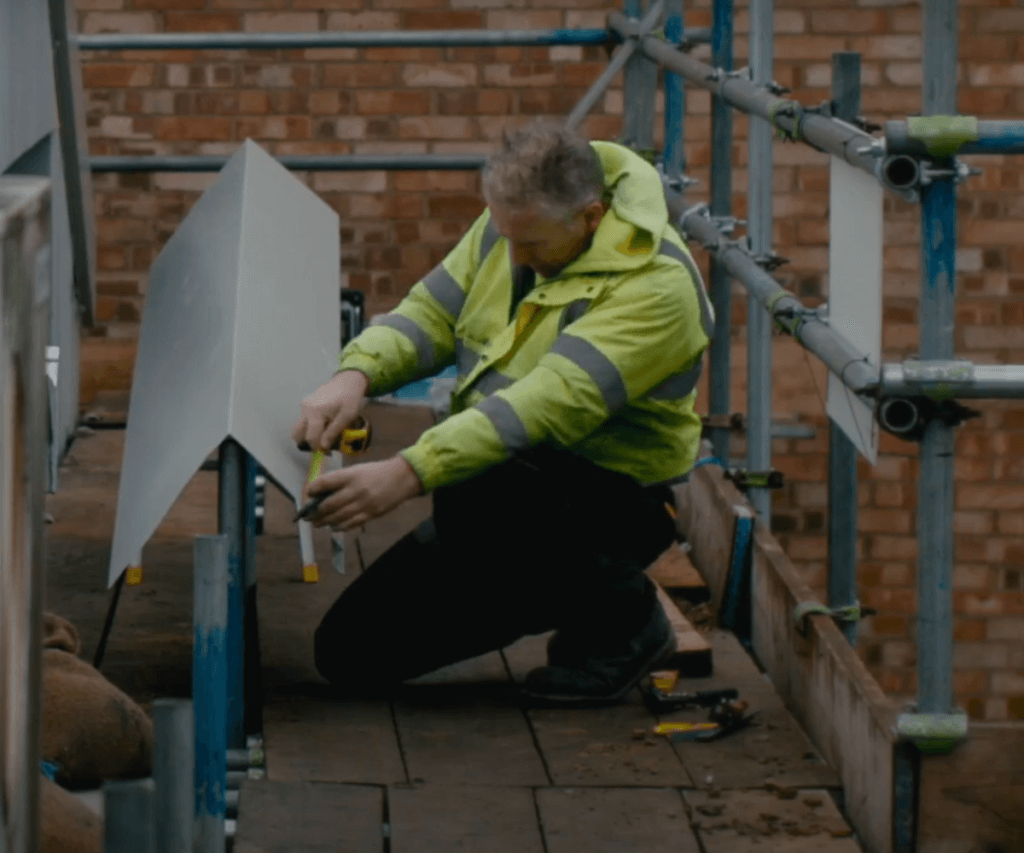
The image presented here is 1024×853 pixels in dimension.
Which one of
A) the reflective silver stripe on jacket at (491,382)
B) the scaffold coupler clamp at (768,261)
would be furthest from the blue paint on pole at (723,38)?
the reflective silver stripe on jacket at (491,382)

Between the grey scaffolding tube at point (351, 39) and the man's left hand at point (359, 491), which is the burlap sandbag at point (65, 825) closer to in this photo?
the man's left hand at point (359, 491)

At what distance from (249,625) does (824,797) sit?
43.7 inches

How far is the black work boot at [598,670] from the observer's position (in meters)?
4.22

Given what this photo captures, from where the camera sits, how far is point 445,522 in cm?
425

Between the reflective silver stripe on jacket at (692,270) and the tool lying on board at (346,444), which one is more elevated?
the reflective silver stripe on jacket at (692,270)

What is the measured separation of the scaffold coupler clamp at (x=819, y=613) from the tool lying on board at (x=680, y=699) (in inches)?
7.3

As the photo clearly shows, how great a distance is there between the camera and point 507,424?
391 centimetres

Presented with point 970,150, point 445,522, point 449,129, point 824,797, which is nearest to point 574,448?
point 445,522

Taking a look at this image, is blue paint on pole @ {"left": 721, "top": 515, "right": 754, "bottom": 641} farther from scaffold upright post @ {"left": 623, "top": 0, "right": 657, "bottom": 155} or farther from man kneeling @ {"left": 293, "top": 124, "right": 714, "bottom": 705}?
scaffold upright post @ {"left": 623, "top": 0, "right": 657, "bottom": 155}

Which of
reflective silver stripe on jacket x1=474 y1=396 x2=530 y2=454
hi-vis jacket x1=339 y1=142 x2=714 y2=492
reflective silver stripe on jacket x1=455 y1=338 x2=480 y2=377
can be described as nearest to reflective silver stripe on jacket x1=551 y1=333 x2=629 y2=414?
hi-vis jacket x1=339 y1=142 x2=714 y2=492

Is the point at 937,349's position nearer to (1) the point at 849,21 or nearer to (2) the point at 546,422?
(2) the point at 546,422

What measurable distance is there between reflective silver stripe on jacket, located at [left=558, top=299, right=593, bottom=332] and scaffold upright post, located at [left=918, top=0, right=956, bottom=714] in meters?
0.85

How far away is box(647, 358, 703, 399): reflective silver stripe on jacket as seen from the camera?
13.6ft

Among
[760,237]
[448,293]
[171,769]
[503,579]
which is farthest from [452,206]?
[171,769]
